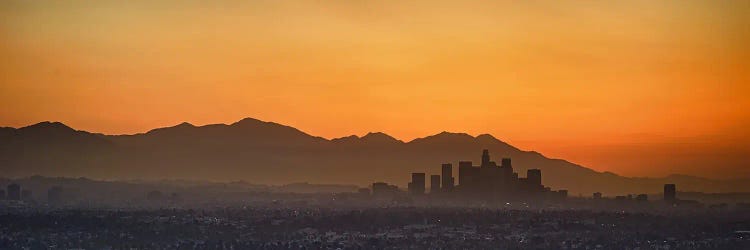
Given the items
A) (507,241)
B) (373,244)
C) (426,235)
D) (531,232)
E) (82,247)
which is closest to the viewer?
(82,247)

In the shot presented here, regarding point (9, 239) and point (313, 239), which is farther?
point (313, 239)

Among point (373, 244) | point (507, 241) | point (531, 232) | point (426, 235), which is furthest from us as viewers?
point (531, 232)

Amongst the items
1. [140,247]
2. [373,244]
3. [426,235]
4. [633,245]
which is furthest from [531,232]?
[140,247]

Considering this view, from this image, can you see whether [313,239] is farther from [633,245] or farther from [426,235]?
[633,245]

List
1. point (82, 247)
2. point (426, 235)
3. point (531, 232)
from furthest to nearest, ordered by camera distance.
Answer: point (531, 232) → point (426, 235) → point (82, 247)

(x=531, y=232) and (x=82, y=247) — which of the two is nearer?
(x=82, y=247)

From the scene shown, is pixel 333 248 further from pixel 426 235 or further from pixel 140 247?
pixel 426 235

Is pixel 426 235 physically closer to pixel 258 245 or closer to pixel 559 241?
pixel 559 241

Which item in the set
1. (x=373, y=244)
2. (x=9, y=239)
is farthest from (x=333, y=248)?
(x=9, y=239)

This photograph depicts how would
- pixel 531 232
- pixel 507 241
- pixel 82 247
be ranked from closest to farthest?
pixel 82 247, pixel 507 241, pixel 531 232
